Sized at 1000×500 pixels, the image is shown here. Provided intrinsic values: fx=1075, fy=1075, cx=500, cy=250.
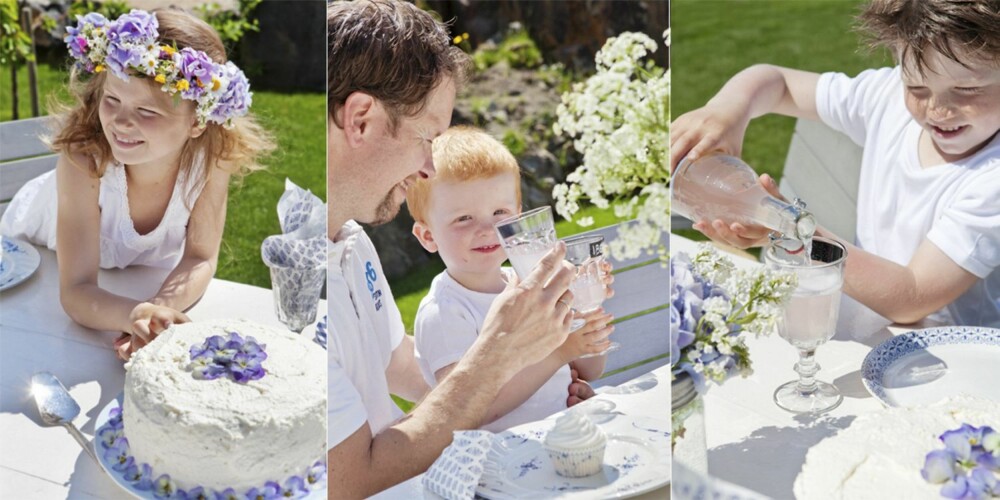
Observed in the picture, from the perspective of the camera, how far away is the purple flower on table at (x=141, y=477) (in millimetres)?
2020

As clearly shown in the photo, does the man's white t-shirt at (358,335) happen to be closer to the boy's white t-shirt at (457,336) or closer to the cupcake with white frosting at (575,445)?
the boy's white t-shirt at (457,336)

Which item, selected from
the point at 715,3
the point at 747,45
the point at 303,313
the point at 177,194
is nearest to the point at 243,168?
the point at 177,194

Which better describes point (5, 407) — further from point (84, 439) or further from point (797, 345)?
point (797, 345)

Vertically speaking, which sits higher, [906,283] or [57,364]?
[906,283]

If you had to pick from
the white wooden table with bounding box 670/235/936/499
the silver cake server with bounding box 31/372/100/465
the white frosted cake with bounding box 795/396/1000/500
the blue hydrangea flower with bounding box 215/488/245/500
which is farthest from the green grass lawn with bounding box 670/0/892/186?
the silver cake server with bounding box 31/372/100/465

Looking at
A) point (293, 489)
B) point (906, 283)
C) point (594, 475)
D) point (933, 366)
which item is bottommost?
point (293, 489)

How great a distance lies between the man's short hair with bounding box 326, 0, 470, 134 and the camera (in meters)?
1.90

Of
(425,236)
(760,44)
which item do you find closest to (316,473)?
(425,236)

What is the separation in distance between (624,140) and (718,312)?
36cm

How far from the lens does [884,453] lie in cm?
160

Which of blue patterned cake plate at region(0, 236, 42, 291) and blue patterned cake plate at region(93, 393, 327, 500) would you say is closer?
blue patterned cake plate at region(93, 393, 327, 500)

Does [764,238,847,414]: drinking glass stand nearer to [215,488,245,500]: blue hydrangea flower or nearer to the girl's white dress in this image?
[215,488,245,500]: blue hydrangea flower

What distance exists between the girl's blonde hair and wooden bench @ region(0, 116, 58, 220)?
0.34 metres

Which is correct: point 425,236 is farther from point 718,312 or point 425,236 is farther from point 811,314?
point 811,314
